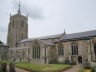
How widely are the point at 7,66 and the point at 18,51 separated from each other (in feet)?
123

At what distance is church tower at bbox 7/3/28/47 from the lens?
278 feet

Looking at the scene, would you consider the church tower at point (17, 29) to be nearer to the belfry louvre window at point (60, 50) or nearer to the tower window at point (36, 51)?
the tower window at point (36, 51)

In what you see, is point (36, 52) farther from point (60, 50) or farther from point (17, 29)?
point (17, 29)

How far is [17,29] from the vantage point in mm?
85625

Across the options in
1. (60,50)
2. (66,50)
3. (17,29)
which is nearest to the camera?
(66,50)

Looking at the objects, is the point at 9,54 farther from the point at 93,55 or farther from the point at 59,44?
the point at 93,55

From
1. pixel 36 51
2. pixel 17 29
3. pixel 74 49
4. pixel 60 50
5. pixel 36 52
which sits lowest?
pixel 36 52

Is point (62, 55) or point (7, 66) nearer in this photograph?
point (7, 66)

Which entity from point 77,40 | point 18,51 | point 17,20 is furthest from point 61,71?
point 17,20

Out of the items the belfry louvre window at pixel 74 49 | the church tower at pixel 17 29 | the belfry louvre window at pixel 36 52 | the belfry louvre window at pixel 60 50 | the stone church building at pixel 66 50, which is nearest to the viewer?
the stone church building at pixel 66 50

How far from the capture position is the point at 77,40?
45.7 metres

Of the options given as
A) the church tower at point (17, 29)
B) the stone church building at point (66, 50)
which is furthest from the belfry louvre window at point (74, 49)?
the church tower at point (17, 29)

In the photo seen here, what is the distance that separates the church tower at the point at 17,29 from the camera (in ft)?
278

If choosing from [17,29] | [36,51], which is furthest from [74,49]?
[17,29]
